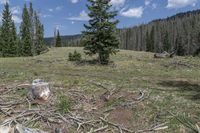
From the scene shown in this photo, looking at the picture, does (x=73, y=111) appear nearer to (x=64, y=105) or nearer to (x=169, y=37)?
(x=64, y=105)

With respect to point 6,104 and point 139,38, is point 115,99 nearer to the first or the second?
point 6,104

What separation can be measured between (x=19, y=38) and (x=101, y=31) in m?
43.9

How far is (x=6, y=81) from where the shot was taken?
18422mm

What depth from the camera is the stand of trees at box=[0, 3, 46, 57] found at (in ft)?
198

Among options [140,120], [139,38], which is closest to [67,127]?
[140,120]

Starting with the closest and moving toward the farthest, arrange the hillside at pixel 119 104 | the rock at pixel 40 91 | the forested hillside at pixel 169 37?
1. the hillside at pixel 119 104
2. the rock at pixel 40 91
3. the forested hillside at pixel 169 37

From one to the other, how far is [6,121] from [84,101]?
3422mm

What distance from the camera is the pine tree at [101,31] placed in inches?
1078

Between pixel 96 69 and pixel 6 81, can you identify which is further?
pixel 96 69

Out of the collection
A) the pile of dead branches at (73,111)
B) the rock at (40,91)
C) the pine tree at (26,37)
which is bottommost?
the pile of dead branches at (73,111)

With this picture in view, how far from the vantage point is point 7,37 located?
60781 millimetres

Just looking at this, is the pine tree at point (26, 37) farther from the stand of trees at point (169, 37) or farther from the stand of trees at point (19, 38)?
the stand of trees at point (169, 37)

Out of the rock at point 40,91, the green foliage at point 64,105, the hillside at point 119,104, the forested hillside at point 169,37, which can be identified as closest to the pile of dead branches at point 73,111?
the hillside at point 119,104

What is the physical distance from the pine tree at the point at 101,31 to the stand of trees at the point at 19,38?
33.8 meters
